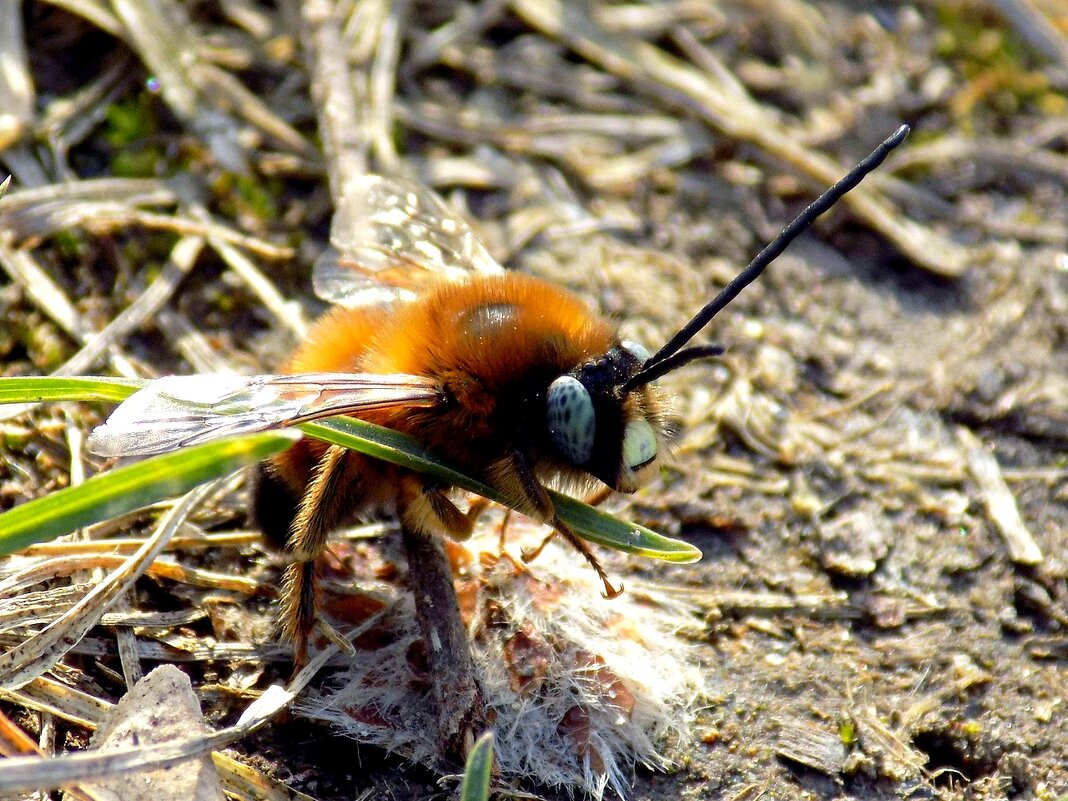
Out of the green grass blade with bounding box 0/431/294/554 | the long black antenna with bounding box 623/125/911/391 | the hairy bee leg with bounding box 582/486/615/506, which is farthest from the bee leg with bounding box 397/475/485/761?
the green grass blade with bounding box 0/431/294/554

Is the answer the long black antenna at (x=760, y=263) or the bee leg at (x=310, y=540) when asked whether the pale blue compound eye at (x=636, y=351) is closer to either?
the long black antenna at (x=760, y=263)

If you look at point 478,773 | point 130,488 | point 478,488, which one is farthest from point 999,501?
point 130,488

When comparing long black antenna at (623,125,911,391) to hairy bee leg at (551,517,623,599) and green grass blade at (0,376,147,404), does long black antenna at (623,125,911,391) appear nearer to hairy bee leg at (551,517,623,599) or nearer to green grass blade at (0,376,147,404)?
hairy bee leg at (551,517,623,599)

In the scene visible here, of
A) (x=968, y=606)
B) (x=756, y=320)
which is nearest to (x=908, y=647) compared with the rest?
(x=968, y=606)

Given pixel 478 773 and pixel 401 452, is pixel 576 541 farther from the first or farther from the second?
pixel 478 773

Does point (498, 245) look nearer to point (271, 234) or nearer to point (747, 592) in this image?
point (271, 234)
